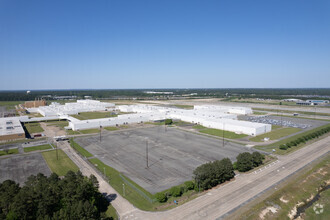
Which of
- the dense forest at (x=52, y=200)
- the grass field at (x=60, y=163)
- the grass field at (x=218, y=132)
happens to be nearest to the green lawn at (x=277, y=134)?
the grass field at (x=218, y=132)

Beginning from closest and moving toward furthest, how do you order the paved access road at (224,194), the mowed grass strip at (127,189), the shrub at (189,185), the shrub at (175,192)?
the paved access road at (224,194) → the mowed grass strip at (127,189) → the shrub at (175,192) → the shrub at (189,185)

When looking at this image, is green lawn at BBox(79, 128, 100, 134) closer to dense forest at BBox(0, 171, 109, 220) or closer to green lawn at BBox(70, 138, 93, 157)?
green lawn at BBox(70, 138, 93, 157)

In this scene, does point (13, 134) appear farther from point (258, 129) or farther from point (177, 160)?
point (258, 129)

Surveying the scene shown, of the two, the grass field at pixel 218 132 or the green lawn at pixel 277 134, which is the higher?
the grass field at pixel 218 132

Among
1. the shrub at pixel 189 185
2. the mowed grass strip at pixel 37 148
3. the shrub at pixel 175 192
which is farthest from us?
the mowed grass strip at pixel 37 148

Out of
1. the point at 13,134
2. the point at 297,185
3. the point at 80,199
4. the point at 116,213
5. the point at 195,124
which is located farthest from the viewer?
the point at 195,124

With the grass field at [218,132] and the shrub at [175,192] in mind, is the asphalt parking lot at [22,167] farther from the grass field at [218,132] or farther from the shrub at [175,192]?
the grass field at [218,132]

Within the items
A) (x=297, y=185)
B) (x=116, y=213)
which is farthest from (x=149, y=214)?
(x=297, y=185)
